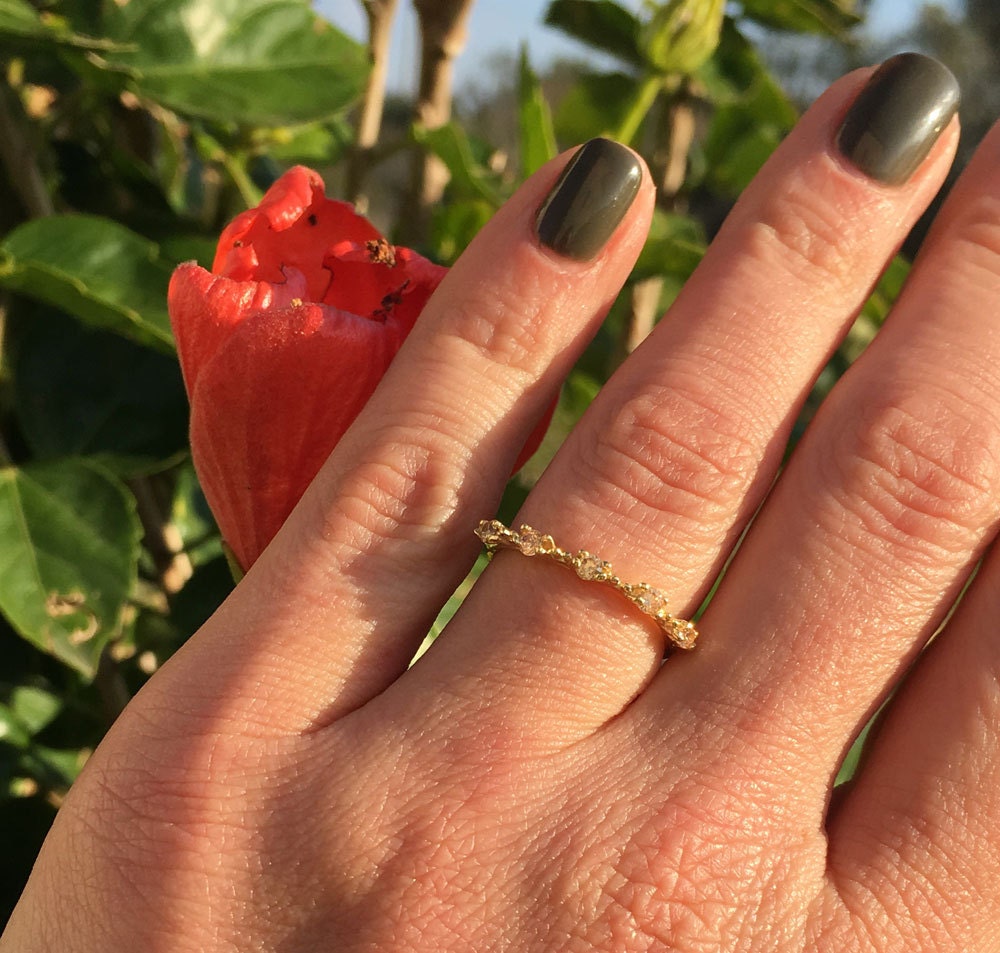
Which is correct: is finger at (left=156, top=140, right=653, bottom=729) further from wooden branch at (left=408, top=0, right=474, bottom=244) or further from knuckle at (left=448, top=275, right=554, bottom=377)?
wooden branch at (left=408, top=0, right=474, bottom=244)

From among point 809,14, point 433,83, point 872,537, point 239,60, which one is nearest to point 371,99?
point 433,83

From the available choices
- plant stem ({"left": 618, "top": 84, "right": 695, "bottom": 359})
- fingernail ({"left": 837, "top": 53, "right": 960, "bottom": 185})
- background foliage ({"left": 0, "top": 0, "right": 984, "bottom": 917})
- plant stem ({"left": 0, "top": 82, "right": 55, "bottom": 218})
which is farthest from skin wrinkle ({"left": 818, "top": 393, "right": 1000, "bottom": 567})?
plant stem ({"left": 0, "top": 82, "right": 55, "bottom": 218})

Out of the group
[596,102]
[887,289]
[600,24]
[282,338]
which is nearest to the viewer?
[282,338]

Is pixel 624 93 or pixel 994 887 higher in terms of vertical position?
pixel 624 93

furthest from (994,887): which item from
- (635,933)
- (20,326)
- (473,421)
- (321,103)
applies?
(20,326)

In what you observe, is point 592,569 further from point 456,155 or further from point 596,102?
point 596,102

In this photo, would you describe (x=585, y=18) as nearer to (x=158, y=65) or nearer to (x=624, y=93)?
(x=624, y=93)
